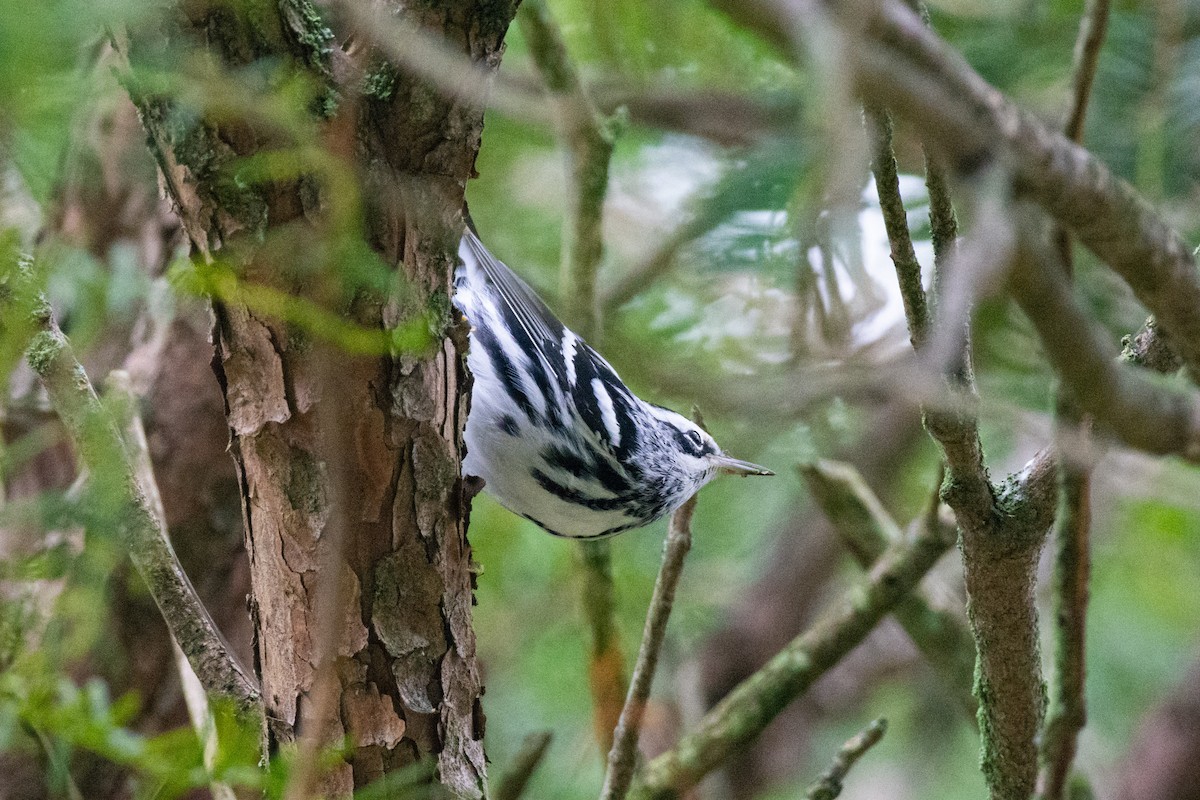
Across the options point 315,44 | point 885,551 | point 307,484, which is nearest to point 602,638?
point 885,551

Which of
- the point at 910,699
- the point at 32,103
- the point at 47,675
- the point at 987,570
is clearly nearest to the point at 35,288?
the point at 32,103

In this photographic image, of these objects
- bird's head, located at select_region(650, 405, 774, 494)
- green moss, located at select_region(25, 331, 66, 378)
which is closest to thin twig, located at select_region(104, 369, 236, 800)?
green moss, located at select_region(25, 331, 66, 378)

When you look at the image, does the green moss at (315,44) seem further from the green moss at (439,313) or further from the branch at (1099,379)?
the branch at (1099,379)

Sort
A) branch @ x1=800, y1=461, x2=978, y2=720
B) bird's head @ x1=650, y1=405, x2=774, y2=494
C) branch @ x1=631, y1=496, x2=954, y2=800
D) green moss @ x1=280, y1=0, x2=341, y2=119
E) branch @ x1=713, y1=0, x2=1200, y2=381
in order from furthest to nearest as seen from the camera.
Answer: bird's head @ x1=650, y1=405, x2=774, y2=494
branch @ x1=800, y1=461, x2=978, y2=720
branch @ x1=631, y1=496, x2=954, y2=800
green moss @ x1=280, y1=0, x2=341, y2=119
branch @ x1=713, y1=0, x2=1200, y2=381

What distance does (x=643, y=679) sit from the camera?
4.75 feet

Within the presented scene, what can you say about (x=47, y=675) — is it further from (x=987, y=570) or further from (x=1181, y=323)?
(x=1181, y=323)

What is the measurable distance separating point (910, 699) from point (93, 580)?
9.38 feet

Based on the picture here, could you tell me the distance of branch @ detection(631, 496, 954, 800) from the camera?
1709 mm

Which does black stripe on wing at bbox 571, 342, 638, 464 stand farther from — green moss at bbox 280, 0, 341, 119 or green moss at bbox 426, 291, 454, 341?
green moss at bbox 280, 0, 341, 119

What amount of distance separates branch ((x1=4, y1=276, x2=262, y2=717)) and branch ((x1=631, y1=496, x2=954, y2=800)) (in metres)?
0.78

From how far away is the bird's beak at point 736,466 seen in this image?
2279mm

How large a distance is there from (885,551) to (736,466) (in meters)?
0.39

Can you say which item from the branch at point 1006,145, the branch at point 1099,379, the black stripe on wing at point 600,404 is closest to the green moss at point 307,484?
the branch at point 1006,145

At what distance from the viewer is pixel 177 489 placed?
2.01 metres
